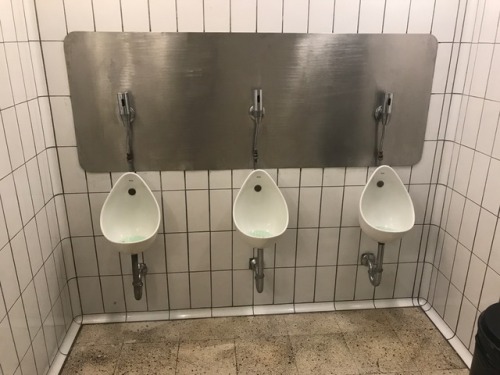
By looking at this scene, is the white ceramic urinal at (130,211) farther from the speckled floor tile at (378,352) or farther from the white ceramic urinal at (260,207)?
the speckled floor tile at (378,352)

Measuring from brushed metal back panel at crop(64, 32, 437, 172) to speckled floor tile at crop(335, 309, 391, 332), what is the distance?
0.91 m

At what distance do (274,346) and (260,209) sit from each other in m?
0.73

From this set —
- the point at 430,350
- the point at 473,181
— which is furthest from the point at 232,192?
the point at 430,350

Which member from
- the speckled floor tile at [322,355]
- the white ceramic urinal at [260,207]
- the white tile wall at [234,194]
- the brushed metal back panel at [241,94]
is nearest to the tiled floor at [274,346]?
the speckled floor tile at [322,355]

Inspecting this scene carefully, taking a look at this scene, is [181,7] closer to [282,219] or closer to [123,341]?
[282,219]

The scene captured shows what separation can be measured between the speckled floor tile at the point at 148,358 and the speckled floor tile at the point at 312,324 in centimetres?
66

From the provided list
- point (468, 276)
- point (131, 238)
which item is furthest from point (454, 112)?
point (131, 238)

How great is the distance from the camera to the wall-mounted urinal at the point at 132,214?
2.12m

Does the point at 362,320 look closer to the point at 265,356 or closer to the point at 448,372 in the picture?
the point at 448,372

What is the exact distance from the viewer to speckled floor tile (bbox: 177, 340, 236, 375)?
206cm

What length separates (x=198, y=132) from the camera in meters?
2.12

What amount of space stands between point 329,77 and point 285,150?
427mm

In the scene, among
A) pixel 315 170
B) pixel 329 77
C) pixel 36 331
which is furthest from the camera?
pixel 315 170

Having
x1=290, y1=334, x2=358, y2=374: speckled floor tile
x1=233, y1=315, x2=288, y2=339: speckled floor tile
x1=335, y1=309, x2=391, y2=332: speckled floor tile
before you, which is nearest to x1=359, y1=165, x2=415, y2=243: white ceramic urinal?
x1=335, y1=309, x2=391, y2=332: speckled floor tile
